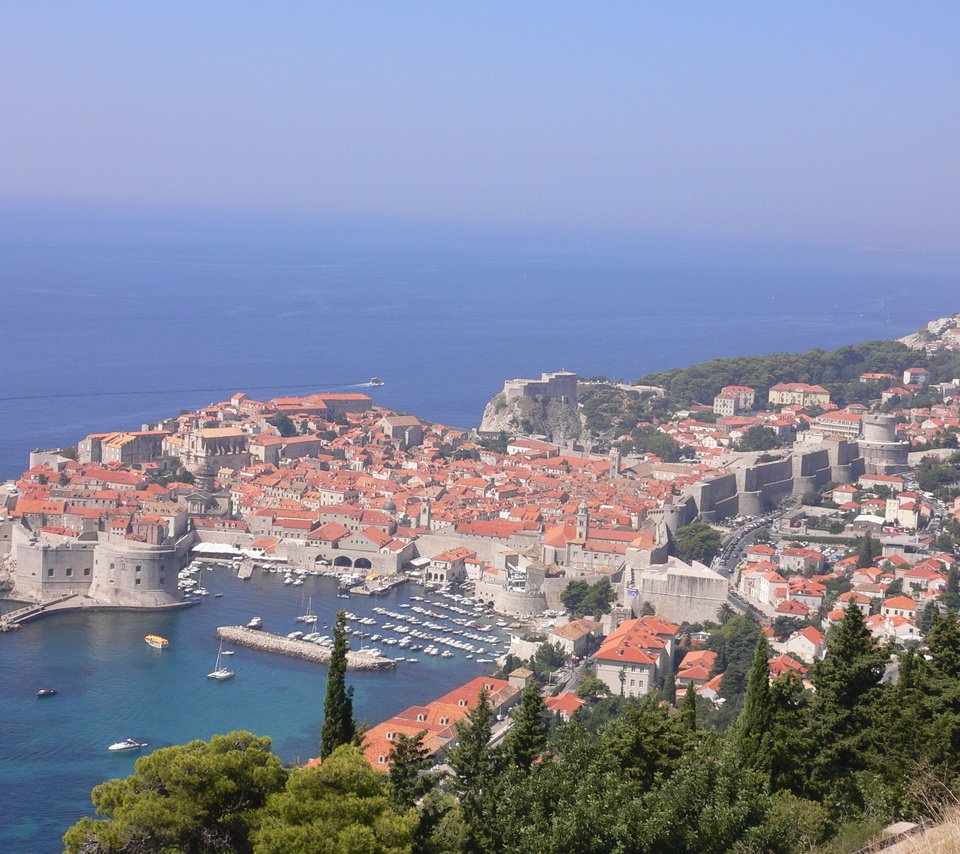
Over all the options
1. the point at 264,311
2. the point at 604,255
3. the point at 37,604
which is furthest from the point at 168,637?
the point at 604,255

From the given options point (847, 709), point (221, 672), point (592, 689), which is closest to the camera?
point (847, 709)

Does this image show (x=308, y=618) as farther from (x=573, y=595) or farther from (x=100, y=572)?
(x=573, y=595)

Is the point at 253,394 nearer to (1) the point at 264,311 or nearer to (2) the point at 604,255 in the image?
(1) the point at 264,311

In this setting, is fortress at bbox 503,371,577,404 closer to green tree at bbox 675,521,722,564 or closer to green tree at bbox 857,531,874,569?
green tree at bbox 675,521,722,564

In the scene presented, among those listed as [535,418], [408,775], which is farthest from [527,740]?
[535,418]

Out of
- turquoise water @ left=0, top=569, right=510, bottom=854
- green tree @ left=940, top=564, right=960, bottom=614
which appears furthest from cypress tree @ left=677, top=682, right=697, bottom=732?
green tree @ left=940, top=564, right=960, bottom=614

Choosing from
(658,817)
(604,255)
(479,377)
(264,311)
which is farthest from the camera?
(604,255)
